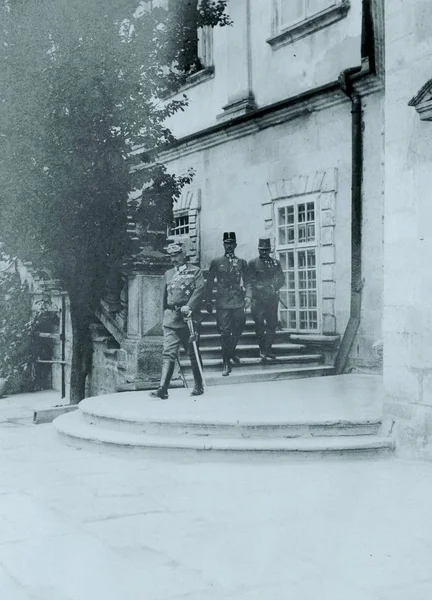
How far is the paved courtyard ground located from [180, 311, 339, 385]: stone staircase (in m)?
4.12

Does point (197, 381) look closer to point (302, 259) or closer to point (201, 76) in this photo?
point (302, 259)

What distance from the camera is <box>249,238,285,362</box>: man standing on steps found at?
12.7m

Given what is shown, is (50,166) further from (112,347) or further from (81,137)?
(112,347)

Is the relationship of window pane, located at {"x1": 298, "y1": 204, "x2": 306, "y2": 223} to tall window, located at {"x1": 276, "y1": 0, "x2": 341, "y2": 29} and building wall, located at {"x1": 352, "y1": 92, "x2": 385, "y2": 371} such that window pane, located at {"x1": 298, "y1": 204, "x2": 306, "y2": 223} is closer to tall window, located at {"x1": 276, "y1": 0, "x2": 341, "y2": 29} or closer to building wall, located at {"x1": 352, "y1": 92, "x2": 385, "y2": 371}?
building wall, located at {"x1": 352, "y1": 92, "x2": 385, "y2": 371}

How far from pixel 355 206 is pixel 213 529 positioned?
8.46 m

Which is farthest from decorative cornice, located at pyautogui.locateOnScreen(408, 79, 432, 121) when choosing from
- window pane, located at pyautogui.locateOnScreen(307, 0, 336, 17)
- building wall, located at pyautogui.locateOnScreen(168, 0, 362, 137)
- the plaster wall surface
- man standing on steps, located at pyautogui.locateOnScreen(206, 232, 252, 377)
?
window pane, located at pyautogui.locateOnScreen(307, 0, 336, 17)

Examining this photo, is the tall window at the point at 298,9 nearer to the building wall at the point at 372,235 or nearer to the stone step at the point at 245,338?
the building wall at the point at 372,235

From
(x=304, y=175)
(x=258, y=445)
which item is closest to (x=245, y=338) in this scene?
(x=304, y=175)

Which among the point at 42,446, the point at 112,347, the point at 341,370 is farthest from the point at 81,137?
the point at 341,370

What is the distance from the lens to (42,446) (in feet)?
29.5

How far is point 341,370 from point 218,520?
7860 millimetres

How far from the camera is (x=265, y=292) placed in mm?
12727

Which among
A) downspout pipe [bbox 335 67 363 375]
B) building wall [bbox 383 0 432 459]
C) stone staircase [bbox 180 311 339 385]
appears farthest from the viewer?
downspout pipe [bbox 335 67 363 375]

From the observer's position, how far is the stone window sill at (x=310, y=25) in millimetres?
13391
